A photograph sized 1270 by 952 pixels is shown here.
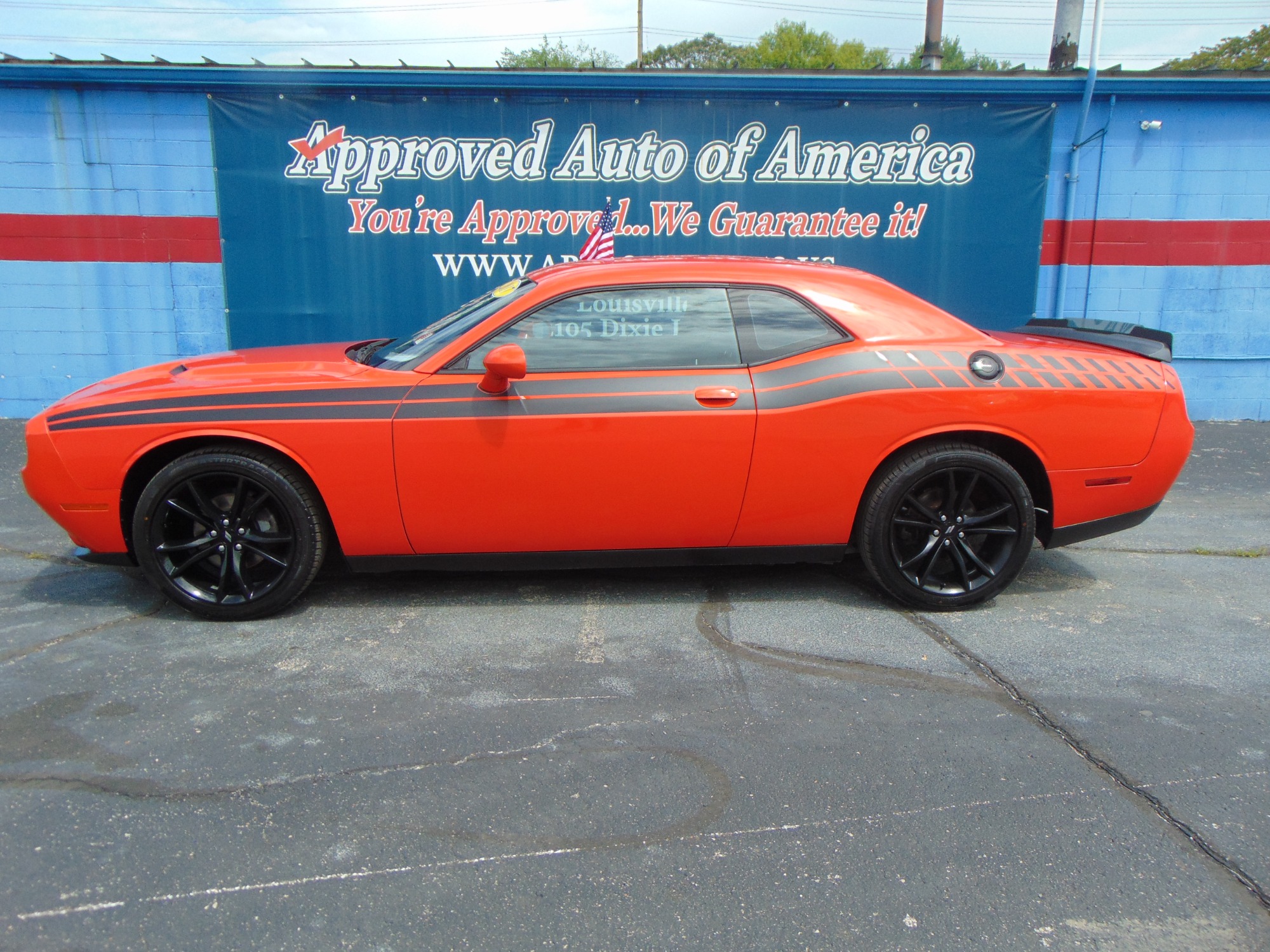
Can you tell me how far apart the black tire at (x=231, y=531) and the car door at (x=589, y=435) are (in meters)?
0.47

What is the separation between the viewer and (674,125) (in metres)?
8.34

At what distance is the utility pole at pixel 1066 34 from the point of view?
9.69 metres

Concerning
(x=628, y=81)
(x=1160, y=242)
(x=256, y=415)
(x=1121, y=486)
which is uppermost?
(x=628, y=81)

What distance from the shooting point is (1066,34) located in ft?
31.8

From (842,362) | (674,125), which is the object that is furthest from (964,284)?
(842,362)

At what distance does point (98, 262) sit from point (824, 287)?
749cm

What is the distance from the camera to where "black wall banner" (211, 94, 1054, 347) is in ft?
27.1

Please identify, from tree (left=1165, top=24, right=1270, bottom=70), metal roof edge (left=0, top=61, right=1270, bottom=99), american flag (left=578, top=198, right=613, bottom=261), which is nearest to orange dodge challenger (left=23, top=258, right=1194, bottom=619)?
american flag (left=578, top=198, right=613, bottom=261)

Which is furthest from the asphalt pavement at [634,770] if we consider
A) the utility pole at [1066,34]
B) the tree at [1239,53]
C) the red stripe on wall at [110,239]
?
the tree at [1239,53]

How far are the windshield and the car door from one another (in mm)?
162

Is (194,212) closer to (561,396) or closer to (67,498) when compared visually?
(67,498)

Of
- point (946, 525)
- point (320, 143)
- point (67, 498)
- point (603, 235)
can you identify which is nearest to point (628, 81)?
point (603, 235)

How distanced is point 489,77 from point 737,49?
201 feet

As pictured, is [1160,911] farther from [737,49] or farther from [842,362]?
[737,49]
